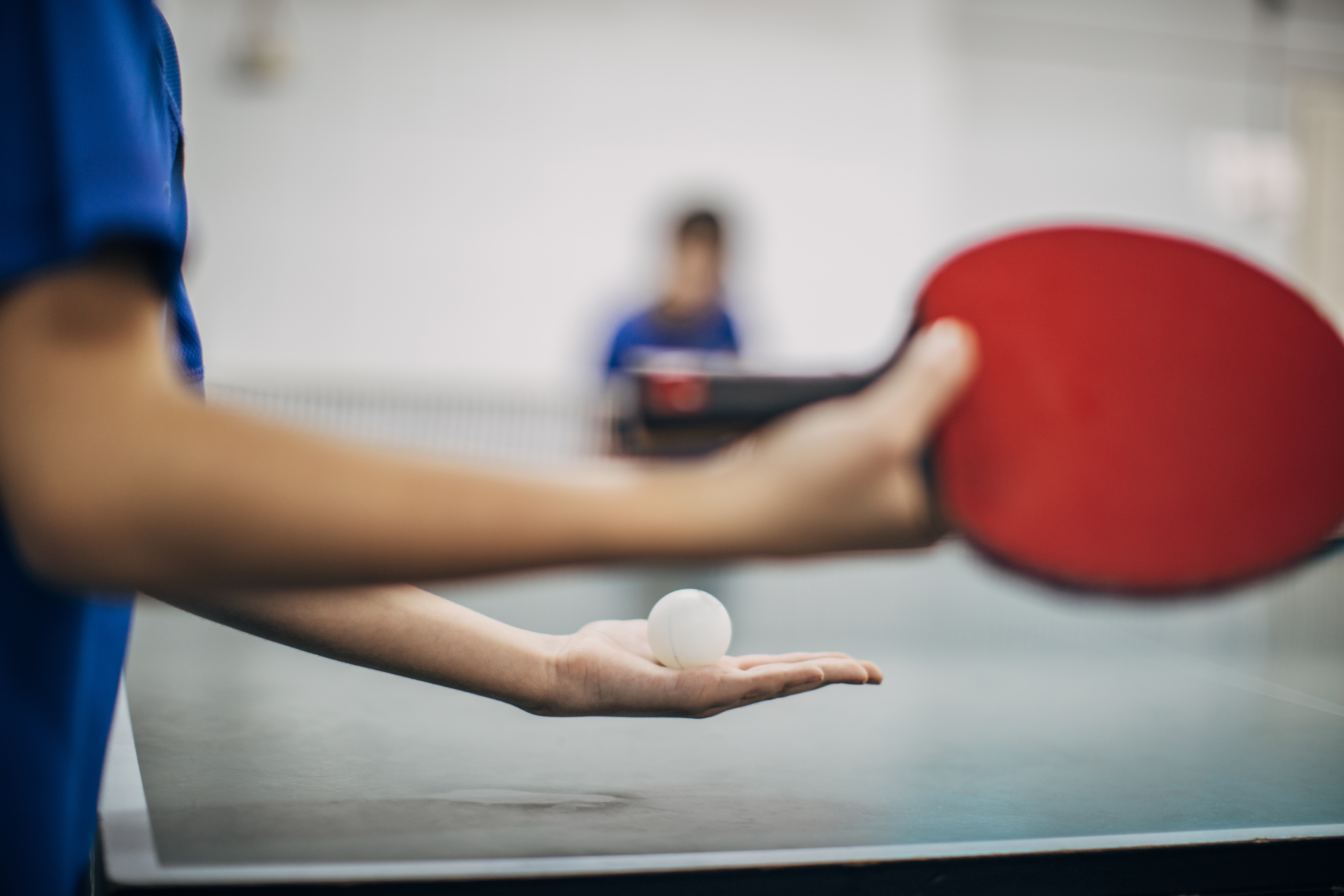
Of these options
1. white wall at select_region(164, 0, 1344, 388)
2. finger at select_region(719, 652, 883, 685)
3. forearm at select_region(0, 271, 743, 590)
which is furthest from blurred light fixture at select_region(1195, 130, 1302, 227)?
forearm at select_region(0, 271, 743, 590)

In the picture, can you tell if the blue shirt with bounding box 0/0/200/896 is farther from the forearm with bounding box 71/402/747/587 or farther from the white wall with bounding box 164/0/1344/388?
the white wall with bounding box 164/0/1344/388

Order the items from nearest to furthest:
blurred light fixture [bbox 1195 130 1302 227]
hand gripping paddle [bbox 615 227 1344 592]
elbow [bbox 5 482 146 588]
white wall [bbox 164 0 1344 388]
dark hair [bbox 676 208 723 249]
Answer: elbow [bbox 5 482 146 588]
hand gripping paddle [bbox 615 227 1344 592]
dark hair [bbox 676 208 723 249]
white wall [bbox 164 0 1344 388]
blurred light fixture [bbox 1195 130 1302 227]

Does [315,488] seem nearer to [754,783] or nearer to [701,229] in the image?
[754,783]

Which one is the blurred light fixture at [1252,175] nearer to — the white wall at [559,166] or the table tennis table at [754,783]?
the white wall at [559,166]

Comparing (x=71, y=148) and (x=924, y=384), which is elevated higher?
(x=71, y=148)

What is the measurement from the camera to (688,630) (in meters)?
0.99

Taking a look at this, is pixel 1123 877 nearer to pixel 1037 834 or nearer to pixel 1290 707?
pixel 1037 834

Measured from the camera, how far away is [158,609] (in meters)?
1.95

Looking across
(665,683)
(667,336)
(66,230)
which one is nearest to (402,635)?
(665,683)

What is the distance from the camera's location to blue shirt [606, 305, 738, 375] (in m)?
3.21

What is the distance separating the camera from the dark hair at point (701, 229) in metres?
3.19

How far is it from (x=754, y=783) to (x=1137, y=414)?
0.46 metres

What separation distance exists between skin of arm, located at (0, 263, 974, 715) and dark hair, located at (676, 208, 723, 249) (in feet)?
9.06

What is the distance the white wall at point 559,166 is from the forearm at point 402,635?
3.57m
